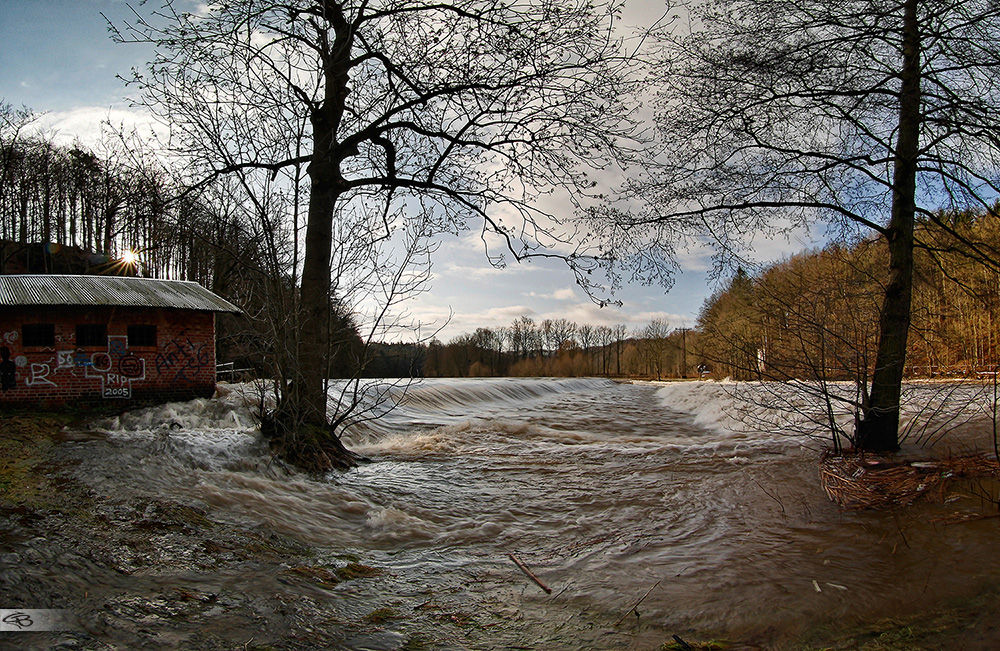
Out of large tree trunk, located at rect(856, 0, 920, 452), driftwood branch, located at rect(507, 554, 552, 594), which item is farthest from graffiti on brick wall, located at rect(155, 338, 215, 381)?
large tree trunk, located at rect(856, 0, 920, 452)

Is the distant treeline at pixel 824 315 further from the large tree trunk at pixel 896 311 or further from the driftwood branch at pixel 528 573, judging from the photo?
the driftwood branch at pixel 528 573

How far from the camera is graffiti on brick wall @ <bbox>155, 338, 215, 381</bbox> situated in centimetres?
1575

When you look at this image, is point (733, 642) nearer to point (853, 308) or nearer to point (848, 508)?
point (848, 508)

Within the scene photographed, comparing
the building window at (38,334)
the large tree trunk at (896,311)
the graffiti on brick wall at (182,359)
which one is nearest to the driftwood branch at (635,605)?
the large tree trunk at (896,311)

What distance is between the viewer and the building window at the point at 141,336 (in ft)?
50.5

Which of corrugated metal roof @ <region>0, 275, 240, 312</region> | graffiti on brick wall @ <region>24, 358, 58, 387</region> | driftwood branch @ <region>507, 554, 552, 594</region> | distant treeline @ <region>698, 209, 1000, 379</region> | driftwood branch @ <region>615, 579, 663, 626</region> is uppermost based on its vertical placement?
corrugated metal roof @ <region>0, 275, 240, 312</region>

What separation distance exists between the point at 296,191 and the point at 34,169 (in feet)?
116

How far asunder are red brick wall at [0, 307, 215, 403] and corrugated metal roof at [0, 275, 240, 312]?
0.34 meters

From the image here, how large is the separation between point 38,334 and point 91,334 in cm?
111

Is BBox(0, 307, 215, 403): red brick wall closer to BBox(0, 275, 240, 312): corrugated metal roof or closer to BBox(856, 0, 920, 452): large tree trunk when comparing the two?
BBox(0, 275, 240, 312): corrugated metal roof

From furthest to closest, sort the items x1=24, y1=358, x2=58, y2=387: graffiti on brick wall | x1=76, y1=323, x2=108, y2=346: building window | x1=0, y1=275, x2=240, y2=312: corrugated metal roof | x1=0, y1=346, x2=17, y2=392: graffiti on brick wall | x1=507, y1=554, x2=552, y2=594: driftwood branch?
x1=76, y1=323, x2=108, y2=346: building window → x1=0, y1=275, x2=240, y2=312: corrugated metal roof → x1=24, y1=358, x2=58, y2=387: graffiti on brick wall → x1=0, y1=346, x2=17, y2=392: graffiti on brick wall → x1=507, y1=554, x2=552, y2=594: driftwood branch

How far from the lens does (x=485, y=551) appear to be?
5191mm

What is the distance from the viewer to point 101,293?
15.3 metres

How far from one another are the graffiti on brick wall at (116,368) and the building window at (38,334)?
0.79 metres
